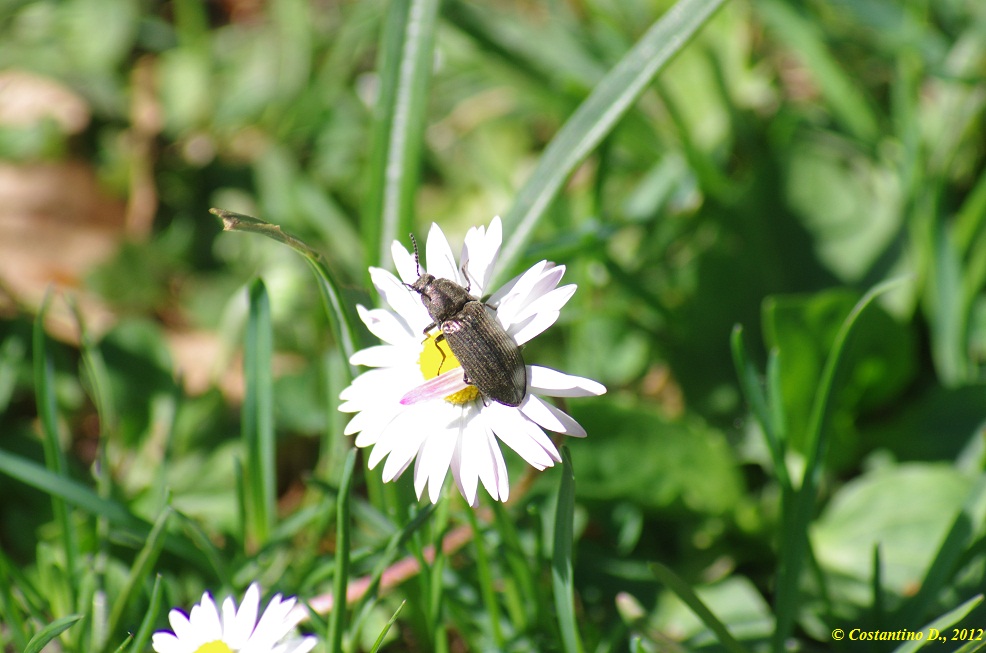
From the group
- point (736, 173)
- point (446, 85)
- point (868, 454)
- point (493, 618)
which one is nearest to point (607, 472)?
point (493, 618)

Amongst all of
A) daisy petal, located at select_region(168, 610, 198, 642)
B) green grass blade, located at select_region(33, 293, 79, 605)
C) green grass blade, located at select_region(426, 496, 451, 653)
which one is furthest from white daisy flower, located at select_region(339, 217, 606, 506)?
green grass blade, located at select_region(33, 293, 79, 605)

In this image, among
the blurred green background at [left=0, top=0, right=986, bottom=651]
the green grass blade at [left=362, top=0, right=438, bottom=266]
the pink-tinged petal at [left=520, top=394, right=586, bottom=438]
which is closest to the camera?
the pink-tinged petal at [left=520, top=394, right=586, bottom=438]

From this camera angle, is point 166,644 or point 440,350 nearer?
point 166,644

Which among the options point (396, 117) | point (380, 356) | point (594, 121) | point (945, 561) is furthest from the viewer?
point (396, 117)

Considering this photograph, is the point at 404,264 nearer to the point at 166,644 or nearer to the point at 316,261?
the point at 316,261

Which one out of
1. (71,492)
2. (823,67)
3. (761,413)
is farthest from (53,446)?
(823,67)

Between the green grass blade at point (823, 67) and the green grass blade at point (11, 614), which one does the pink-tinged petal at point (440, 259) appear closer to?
the green grass blade at point (11, 614)

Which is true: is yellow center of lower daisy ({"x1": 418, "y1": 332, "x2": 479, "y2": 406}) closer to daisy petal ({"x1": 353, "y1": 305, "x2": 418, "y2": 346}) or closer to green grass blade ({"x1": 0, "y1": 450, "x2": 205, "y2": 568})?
daisy petal ({"x1": 353, "y1": 305, "x2": 418, "y2": 346})
